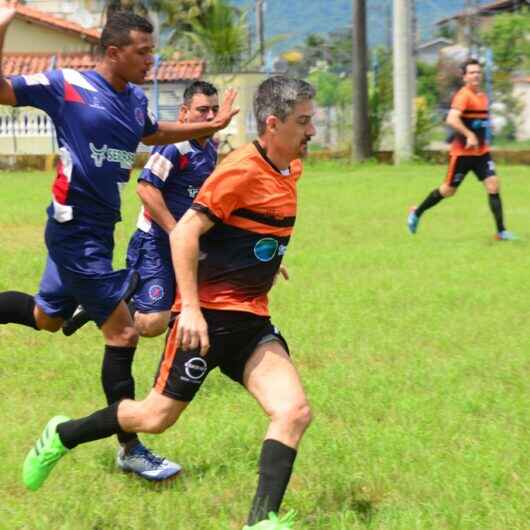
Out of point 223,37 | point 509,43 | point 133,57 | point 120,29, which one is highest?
point 223,37

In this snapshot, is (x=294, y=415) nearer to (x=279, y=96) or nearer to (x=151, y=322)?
(x=279, y=96)

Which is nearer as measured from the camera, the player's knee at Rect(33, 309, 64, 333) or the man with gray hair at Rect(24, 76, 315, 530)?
the man with gray hair at Rect(24, 76, 315, 530)

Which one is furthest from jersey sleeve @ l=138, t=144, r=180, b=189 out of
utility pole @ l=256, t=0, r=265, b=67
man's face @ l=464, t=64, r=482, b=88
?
utility pole @ l=256, t=0, r=265, b=67

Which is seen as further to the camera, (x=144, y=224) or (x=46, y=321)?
(x=144, y=224)

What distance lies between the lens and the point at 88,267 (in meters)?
6.25

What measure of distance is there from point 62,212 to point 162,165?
61.9 inches

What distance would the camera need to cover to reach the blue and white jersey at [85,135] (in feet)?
20.4

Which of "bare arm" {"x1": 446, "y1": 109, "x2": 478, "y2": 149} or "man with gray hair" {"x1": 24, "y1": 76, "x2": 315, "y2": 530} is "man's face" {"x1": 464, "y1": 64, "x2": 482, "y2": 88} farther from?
"man with gray hair" {"x1": 24, "y1": 76, "x2": 315, "y2": 530}

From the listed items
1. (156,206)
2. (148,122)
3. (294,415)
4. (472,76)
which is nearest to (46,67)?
(472,76)

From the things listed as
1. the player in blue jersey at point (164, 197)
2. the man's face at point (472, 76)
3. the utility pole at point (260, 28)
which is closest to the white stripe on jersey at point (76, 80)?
the player in blue jersey at point (164, 197)

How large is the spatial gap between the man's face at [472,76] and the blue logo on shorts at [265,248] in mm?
10150

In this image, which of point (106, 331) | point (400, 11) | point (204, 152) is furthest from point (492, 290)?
point (400, 11)

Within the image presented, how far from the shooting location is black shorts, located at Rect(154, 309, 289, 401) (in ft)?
17.1

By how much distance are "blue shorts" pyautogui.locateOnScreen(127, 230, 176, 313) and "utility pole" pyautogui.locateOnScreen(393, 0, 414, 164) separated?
75.7ft
